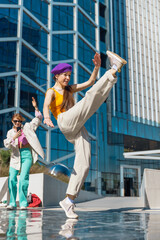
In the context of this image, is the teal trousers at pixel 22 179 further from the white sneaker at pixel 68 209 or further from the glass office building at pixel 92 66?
the glass office building at pixel 92 66

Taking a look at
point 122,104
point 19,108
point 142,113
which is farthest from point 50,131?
point 142,113

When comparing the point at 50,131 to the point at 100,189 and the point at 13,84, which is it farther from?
the point at 100,189

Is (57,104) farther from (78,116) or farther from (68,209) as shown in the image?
(68,209)

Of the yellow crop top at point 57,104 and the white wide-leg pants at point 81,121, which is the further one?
the yellow crop top at point 57,104

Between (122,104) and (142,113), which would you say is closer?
(122,104)

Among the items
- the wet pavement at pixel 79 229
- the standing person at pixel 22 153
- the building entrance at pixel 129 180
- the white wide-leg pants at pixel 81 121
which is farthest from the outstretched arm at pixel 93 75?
the building entrance at pixel 129 180

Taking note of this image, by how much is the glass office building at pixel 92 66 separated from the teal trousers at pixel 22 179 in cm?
1941

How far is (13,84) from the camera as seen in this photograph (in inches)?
1058

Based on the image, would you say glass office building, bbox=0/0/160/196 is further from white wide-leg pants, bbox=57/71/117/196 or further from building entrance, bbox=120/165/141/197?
white wide-leg pants, bbox=57/71/117/196

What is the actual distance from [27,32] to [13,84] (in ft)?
20.0

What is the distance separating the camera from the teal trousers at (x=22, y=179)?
5070mm

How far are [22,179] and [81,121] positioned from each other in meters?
2.47

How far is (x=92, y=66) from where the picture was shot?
122 ft

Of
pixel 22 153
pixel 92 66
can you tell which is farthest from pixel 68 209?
pixel 92 66
